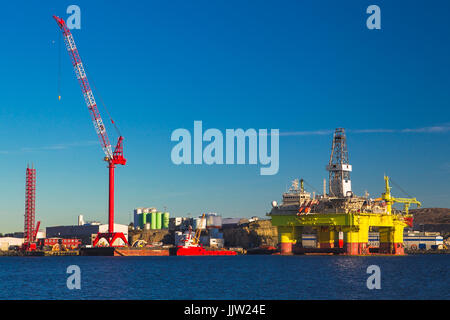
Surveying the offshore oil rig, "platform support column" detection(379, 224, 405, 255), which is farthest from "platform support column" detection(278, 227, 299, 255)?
"platform support column" detection(379, 224, 405, 255)

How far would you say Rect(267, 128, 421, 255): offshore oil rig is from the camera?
142 m

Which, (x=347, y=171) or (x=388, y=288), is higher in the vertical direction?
(x=347, y=171)

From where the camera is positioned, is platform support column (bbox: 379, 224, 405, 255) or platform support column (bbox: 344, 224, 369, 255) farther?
platform support column (bbox: 379, 224, 405, 255)

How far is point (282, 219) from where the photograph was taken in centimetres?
14988

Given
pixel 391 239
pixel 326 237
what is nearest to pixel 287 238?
pixel 326 237

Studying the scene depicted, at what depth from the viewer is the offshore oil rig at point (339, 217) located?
467 ft

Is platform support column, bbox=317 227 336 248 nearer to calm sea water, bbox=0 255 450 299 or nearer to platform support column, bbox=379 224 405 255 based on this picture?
platform support column, bbox=379 224 405 255

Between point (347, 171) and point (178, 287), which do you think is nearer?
point (178, 287)

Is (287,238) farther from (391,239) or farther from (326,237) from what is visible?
(391,239)

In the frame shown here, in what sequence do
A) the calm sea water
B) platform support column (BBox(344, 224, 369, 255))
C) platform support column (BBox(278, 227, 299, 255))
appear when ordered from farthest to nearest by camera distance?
1. platform support column (BBox(278, 227, 299, 255))
2. platform support column (BBox(344, 224, 369, 255))
3. the calm sea water

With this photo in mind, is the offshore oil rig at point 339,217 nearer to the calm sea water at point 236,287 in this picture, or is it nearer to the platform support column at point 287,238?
the platform support column at point 287,238

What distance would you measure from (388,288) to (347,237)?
81.3 meters
